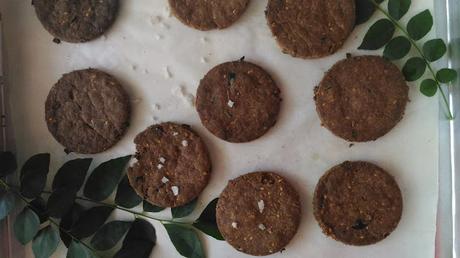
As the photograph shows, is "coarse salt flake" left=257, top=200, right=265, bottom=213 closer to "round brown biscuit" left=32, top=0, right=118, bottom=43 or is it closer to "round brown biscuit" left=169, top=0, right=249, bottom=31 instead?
"round brown biscuit" left=169, top=0, right=249, bottom=31

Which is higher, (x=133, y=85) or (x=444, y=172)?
(x=133, y=85)

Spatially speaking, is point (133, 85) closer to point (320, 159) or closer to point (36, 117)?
point (36, 117)

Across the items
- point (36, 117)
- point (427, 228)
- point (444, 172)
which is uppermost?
point (36, 117)

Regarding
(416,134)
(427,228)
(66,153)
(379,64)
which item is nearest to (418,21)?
(379,64)

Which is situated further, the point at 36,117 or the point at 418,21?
the point at 36,117

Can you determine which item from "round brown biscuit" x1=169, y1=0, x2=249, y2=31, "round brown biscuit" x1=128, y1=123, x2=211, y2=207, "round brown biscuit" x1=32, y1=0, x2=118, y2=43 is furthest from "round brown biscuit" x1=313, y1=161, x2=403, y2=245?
"round brown biscuit" x1=32, y1=0, x2=118, y2=43

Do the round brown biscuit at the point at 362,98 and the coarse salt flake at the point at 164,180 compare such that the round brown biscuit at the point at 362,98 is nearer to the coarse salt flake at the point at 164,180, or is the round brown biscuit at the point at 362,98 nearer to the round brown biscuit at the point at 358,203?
the round brown biscuit at the point at 358,203
